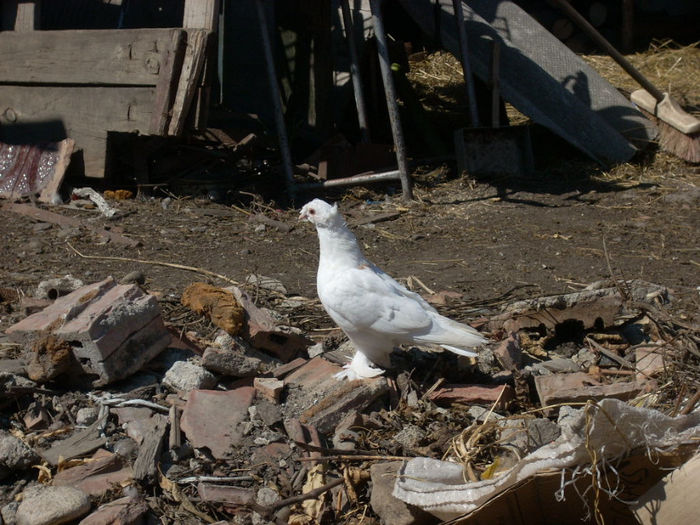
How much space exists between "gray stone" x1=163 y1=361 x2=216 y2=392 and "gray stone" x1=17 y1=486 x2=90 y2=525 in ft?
2.55

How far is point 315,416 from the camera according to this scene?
3.44 meters

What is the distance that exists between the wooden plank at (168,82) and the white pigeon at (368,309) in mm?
2954

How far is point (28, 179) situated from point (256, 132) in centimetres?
232

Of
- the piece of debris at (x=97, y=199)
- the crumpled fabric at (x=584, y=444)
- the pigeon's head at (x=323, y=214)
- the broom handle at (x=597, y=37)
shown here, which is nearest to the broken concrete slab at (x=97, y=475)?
the crumpled fabric at (x=584, y=444)

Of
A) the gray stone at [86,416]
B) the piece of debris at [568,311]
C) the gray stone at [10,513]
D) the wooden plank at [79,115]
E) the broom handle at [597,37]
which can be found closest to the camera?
the gray stone at [10,513]

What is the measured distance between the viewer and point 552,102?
8.20 meters

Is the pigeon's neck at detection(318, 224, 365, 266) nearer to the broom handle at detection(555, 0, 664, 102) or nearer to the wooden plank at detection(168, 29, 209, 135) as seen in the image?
the wooden plank at detection(168, 29, 209, 135)

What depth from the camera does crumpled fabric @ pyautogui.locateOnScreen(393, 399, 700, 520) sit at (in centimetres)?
233

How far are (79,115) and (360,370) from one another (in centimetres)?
Result: 432

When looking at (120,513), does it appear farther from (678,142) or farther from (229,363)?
(678,142)

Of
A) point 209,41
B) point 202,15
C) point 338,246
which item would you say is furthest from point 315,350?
point 202,15

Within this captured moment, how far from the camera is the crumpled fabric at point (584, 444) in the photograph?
91.7 inches

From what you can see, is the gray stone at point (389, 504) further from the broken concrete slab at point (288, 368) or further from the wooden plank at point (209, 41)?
the wooden plank at point (209, 41)

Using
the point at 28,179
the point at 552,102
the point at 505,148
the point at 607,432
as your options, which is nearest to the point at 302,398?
the point at 607,432
